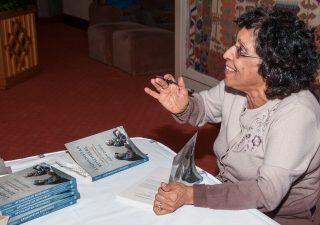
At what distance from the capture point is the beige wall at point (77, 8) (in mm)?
7909

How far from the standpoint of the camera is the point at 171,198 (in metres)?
1.26

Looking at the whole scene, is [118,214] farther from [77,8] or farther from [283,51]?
[77,8]

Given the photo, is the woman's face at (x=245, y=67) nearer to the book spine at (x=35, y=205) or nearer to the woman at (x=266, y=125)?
the woman at (x=266, y=125)

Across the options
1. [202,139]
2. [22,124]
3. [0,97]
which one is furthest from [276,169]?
[0,97]

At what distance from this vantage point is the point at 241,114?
5.30 feet

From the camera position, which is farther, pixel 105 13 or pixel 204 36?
pixel 105 13

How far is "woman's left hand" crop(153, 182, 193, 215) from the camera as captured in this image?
4.15 ft

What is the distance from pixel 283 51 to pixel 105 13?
5.25 m

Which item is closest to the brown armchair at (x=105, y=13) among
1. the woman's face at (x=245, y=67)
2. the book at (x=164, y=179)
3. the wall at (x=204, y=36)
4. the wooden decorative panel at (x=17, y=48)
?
the wooden decorative panel at (x=17, y=48)

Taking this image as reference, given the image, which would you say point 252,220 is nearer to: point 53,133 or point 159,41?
point 53,133

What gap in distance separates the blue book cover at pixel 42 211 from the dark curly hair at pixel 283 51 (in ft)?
2.27

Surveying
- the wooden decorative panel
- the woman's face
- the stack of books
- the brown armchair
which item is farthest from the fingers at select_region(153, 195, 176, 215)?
the brown armchair

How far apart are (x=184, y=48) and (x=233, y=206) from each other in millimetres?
2856

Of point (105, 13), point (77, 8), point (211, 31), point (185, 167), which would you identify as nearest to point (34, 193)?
point (185, 167)
